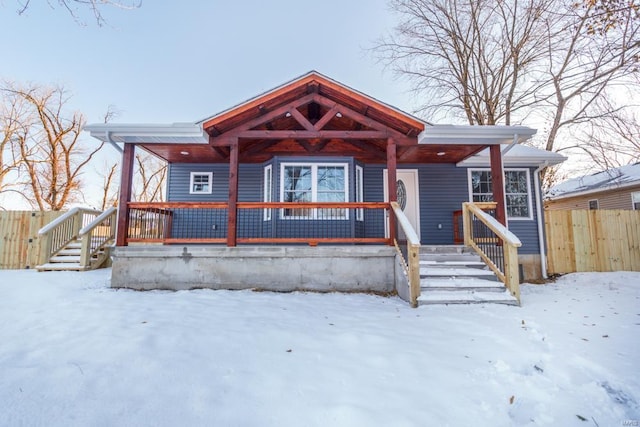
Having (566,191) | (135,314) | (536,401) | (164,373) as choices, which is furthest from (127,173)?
(566,191)

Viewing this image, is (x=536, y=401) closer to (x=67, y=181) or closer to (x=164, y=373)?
(x=164, y=373)

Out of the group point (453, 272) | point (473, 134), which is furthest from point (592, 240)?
point (453, 272)

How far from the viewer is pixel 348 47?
13.9 metres

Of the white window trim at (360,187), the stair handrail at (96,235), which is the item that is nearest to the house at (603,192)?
the white window trim at (360,187)

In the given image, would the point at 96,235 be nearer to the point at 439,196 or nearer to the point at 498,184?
the point at 439,196

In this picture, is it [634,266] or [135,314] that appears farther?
[634,266]

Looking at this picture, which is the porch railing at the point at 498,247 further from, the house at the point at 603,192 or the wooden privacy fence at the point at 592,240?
the house at the point at 603,192

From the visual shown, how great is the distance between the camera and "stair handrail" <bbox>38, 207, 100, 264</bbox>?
7004 millimetres

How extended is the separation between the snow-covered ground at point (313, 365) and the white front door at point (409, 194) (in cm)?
410

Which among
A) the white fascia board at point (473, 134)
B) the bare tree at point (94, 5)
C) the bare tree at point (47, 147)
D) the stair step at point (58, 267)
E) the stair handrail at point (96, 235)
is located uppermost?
the bare tree at point (47, 147)

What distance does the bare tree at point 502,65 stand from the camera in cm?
1071

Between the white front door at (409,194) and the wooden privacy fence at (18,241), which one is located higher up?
the white front door at (409,194)

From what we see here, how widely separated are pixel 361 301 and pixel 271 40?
47.3 ft

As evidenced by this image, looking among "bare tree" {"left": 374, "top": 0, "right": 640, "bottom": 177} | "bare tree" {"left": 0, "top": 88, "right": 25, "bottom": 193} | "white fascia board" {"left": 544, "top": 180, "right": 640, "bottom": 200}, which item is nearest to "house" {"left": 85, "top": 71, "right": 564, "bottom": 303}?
"bare tree" {"left": 374, "top": 0, "right": 640, "bottom": 177}
